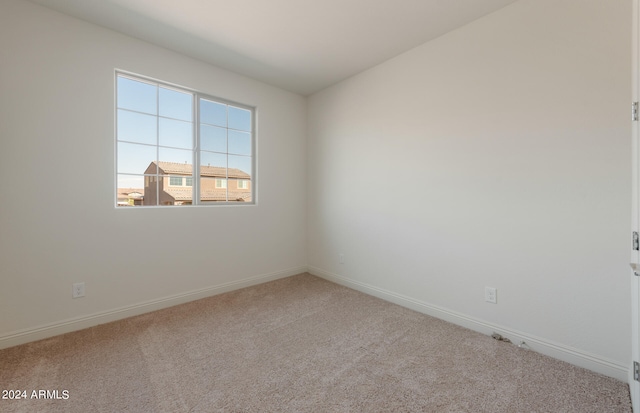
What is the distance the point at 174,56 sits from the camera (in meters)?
2.71

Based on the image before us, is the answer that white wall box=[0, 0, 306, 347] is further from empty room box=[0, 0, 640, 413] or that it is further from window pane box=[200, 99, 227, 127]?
window pane box=[200, 99, 227, 127]

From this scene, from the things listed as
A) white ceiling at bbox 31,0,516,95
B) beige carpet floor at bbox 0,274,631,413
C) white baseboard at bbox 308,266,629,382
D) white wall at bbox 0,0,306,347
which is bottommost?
beige carpet floor at bbox 0,274,631,413

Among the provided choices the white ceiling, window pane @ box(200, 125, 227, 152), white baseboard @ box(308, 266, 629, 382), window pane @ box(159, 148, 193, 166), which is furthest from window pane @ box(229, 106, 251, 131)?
white baseboard @ box(308, 266, 629, 382)

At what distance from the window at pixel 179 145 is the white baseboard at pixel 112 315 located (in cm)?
98

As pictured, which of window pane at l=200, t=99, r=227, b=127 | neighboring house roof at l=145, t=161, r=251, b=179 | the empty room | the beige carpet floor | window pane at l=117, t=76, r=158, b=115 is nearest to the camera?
the beige carpet floor

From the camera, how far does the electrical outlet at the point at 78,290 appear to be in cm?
222

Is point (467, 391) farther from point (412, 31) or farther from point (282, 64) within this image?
point (282, 64)

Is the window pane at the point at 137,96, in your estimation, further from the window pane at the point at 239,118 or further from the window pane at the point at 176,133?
the window pane at the point at 239,118

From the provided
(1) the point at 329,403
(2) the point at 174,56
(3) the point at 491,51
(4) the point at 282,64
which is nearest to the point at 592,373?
(1) the point at 329,403

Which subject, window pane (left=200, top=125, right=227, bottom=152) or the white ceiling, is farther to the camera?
window pane (left=200, top=125, right=227, bottom=152)

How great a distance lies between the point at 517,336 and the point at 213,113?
359 cm

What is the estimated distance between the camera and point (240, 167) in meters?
3.35

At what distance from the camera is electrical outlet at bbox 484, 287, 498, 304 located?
7.04ft

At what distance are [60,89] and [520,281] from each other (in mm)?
3914
